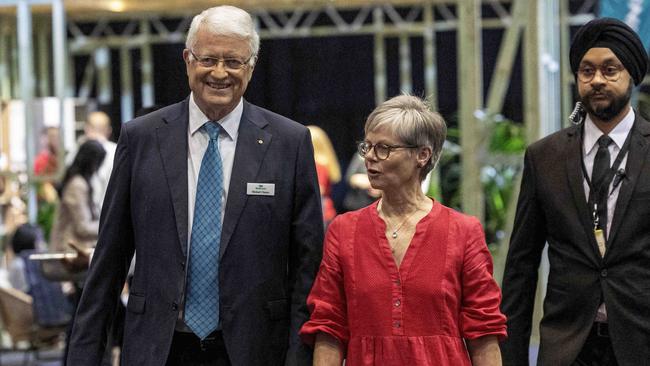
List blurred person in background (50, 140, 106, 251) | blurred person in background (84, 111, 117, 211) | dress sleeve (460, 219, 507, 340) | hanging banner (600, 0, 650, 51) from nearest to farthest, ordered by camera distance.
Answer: dress sleeve (460, 219, 507, 340)
hanging banner (600, 0, 650, 51)
blurred person in background (50, 140, 106, 251)
blurred person in background (84, 111, 117, 211)

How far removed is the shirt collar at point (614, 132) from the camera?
3.99m

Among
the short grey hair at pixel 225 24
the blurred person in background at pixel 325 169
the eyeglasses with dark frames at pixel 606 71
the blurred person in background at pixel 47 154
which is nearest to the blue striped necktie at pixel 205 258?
the short grey hair at pixel 225 24

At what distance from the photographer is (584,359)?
3959 mm

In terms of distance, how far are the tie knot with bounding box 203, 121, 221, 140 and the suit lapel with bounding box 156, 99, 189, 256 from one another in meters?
0.06

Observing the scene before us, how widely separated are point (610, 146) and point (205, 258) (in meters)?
1.35

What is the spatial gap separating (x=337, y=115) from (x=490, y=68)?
164 centimetres

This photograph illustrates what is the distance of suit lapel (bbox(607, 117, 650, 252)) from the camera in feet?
12.8

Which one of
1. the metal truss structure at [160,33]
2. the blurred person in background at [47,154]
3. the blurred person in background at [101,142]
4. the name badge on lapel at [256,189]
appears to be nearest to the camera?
the name badge on lapel at [256,189]

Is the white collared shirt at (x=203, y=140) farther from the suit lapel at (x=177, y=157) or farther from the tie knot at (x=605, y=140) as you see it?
the tie knot at (x=605, y=140)

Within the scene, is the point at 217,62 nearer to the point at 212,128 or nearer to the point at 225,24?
the point at 225,24

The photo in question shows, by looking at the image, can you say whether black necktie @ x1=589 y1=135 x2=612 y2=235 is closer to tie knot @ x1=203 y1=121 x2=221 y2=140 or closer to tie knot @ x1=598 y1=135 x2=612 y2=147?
tie knot @ x1=598 y1=135 x2=612 y2=147

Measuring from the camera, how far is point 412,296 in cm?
347

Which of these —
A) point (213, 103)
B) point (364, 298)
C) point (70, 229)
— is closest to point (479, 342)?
point (364, 298)

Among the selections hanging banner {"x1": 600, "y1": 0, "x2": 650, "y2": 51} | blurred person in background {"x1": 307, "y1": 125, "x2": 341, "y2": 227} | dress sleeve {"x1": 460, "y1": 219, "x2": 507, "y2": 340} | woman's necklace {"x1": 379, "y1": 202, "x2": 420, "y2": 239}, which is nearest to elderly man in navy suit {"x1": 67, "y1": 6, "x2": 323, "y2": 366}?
woman's necklace {"x1": 379, "y1": 202, "x2": 420, "y2": 239}
